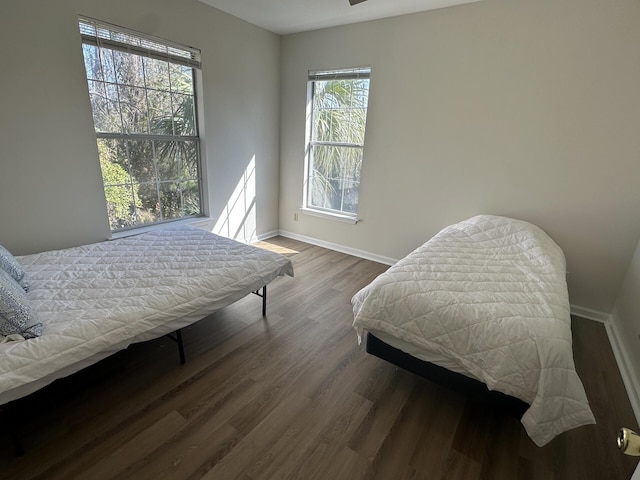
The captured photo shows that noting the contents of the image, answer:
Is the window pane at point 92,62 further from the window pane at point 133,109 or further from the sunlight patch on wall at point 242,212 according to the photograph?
the sunlight patch on wall at point 242,212

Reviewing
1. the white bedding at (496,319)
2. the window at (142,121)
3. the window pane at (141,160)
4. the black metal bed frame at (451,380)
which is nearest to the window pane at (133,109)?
the window at (142,121)

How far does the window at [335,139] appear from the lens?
3.53 meters

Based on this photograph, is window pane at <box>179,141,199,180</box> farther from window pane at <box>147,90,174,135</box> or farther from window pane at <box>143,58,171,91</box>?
window pane at <box>143,58,171,91</box>

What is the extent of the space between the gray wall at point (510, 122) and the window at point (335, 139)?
0.52 feet

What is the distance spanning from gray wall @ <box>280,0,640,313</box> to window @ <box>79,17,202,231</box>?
5.29ft

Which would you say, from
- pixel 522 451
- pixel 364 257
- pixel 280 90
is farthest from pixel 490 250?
pixel 280 90

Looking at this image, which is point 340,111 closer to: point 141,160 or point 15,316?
point 141,160

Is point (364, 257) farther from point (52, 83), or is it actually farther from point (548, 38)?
point (52, 83)

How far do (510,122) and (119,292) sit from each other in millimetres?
3229

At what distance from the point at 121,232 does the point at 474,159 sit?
337 centimetres

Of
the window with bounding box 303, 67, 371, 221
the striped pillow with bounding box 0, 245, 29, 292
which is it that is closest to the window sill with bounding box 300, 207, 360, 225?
the window with bounding box 303, 67, 371, 221

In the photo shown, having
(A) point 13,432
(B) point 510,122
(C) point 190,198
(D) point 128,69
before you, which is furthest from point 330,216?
(A) point 13,432

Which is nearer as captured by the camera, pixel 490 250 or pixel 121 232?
pixel 490 250

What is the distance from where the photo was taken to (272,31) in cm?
367
